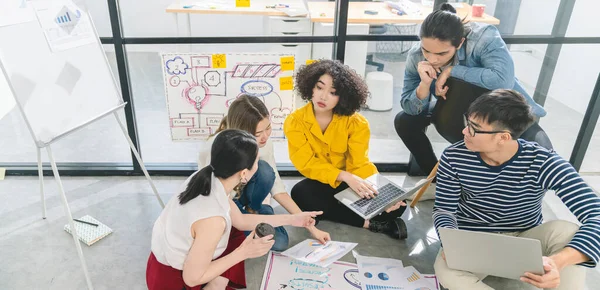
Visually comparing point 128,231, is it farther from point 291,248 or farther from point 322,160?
point 322,160

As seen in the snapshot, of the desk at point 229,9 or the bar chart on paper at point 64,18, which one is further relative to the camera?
the desk at point 229,9

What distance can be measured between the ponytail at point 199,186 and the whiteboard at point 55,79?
2.55 ft

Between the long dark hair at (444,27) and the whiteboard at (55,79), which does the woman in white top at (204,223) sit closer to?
the whiteboard at (55,79)

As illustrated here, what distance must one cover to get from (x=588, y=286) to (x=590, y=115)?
1.25 metres

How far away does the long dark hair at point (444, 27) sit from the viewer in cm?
198

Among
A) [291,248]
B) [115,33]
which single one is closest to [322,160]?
[291,248]

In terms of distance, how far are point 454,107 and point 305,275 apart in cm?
107

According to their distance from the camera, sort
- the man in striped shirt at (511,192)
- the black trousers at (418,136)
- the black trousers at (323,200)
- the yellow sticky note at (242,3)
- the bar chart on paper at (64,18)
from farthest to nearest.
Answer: the yellow sticky note at (242,3)
the black trousers at (418,136)
the black trousers at (323,200)
the bar chart on paper at (64,18)
the man in striped shirt at (511,192)

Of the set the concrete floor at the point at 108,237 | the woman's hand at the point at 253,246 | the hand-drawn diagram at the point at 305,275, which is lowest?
the concrete floor at the point at 108,237

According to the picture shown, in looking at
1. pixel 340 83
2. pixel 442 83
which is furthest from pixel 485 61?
pixel 340 83

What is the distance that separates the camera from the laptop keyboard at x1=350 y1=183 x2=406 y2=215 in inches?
81.0

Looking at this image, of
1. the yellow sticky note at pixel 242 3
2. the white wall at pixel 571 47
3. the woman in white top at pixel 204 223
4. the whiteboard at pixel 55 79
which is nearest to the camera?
the woman in white top at pixel 204 223

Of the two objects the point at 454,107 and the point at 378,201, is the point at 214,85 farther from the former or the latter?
the point at 454,107

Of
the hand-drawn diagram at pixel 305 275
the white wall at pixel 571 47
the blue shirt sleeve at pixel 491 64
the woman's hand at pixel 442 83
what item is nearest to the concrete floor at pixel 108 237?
the hand-drawn diagram at pixel 305 275
